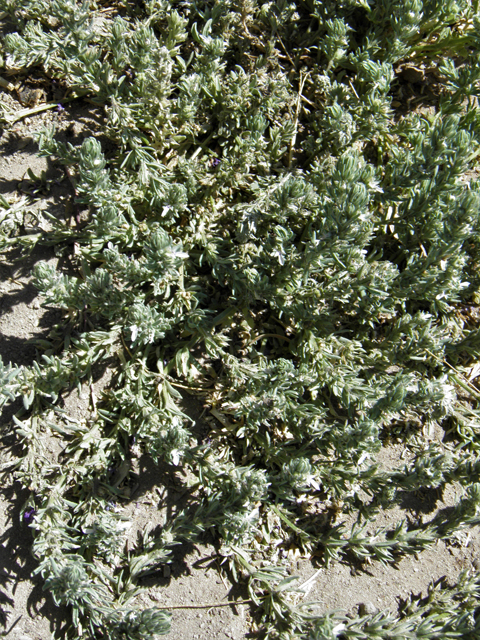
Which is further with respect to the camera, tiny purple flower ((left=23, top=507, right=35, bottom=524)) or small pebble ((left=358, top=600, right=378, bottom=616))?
small pebble ((left=358, top=600, right=378, bottom=616))

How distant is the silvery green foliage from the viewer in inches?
134

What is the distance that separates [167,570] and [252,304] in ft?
6.36

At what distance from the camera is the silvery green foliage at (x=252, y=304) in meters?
3.41

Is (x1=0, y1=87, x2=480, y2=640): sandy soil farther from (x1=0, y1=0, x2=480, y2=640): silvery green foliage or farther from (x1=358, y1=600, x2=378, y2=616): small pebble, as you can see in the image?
(x1=0, y1=0, x2=480, y2=640): silvery green foliage

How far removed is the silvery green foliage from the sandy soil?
13cm

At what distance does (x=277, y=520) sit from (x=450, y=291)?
2.01 m

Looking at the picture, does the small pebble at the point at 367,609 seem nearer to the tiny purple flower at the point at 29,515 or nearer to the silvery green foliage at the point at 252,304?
the silvery green foliage at the point at 252,304

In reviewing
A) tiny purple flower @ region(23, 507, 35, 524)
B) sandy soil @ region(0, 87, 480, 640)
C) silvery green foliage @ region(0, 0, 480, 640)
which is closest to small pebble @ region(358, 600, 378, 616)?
sandy soil @ region(0, 87, 480, 640)

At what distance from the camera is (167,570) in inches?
141

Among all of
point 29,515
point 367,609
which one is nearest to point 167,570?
point 29,515

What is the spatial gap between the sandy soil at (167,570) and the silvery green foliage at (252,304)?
0.13 m

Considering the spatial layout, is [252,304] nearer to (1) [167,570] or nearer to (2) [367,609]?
(1) [167,570]

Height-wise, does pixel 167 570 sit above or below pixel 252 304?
below

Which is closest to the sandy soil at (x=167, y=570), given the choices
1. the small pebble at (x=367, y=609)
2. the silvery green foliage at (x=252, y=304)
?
the small pebble at (x=367, y=609)
